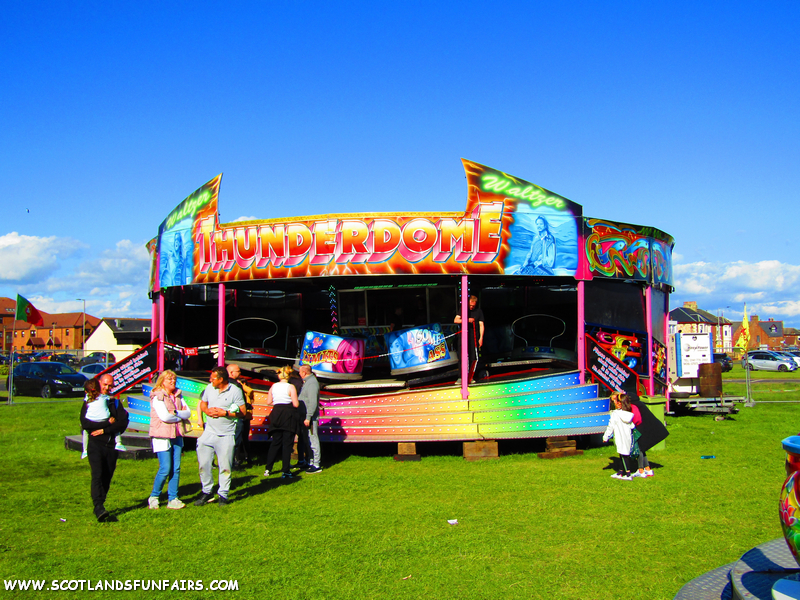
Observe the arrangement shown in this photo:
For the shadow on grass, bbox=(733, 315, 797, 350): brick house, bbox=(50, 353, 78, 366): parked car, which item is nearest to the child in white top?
the shadow on grass

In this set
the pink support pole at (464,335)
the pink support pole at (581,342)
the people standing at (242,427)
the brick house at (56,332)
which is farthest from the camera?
the brick house at (56,332)

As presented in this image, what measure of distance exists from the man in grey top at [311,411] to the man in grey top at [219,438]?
2224mm

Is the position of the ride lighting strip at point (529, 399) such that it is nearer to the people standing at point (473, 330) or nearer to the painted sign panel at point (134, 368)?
the people standing at point (473, 330)

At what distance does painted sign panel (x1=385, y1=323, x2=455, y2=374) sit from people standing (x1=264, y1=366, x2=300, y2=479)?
112 inches

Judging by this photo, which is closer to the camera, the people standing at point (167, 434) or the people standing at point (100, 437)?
the people standing at point (100, 437)

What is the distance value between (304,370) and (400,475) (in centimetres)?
235

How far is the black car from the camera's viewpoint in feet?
82.5

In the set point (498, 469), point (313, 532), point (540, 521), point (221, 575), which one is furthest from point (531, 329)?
point (221, 575)

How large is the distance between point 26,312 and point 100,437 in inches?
749

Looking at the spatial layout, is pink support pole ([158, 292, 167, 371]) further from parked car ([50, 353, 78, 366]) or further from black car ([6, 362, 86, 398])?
parked car ([50, 353, 78, 366])

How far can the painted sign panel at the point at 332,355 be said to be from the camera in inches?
492

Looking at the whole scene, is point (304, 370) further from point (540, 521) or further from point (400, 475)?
point (540, 521)

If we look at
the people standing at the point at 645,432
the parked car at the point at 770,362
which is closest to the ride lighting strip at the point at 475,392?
the people standing at the point at 645,432

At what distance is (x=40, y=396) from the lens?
25.3m
